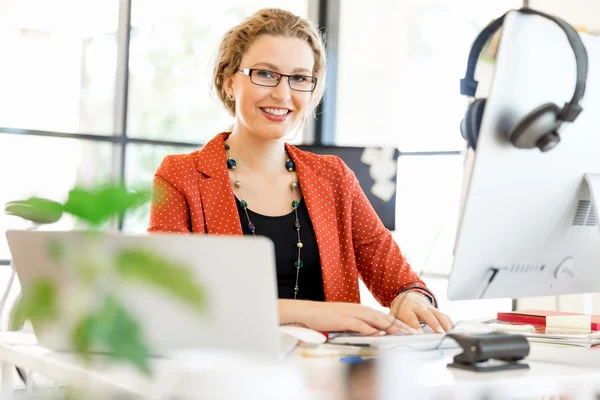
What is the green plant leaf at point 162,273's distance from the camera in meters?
0.42

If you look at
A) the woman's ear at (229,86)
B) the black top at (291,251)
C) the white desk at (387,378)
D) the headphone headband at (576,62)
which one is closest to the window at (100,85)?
the woman's ear at (229,86)

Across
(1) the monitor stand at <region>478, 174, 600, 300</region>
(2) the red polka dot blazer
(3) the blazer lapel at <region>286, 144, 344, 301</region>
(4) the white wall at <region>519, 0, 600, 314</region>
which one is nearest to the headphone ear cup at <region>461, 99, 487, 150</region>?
(1) the monitor stand at <region>478, 174, 600, 300</region>

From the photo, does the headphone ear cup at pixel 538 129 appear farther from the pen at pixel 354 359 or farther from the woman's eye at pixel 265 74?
the woman's eye at pixel 265 74

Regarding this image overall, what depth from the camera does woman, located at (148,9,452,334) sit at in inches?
77.2

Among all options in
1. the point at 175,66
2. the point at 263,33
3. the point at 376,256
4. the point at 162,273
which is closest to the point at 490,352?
the point at 162,273

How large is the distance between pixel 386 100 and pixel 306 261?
9.25ft

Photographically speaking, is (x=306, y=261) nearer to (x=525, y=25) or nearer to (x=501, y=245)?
(x=501, y=245)

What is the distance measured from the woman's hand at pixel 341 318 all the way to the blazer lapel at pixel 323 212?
0.53 meters

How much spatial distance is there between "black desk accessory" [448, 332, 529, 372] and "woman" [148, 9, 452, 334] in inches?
27.8

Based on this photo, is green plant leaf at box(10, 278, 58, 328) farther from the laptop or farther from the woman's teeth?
the woman's teeth

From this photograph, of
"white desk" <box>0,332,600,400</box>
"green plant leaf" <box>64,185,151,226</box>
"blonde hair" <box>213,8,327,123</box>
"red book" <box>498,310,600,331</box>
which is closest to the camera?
"green plant leaf" <box>64,185,151,226</box>

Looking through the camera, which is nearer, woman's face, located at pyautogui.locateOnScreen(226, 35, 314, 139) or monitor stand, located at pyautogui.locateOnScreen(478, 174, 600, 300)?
monitor stand, located at pyautogui.locateOnScreen(478, 174, 600, 300)

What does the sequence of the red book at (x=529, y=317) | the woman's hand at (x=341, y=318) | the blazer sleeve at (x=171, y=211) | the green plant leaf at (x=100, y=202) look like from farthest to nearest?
the blazer sleeve at (x=171, y=211) < the red book at (x=529, y=317) < the woman's hand at (x=341, y=318) < the green plant leaf at (x=100, y=202)

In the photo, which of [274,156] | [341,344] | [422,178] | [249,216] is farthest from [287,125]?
[422,178]
